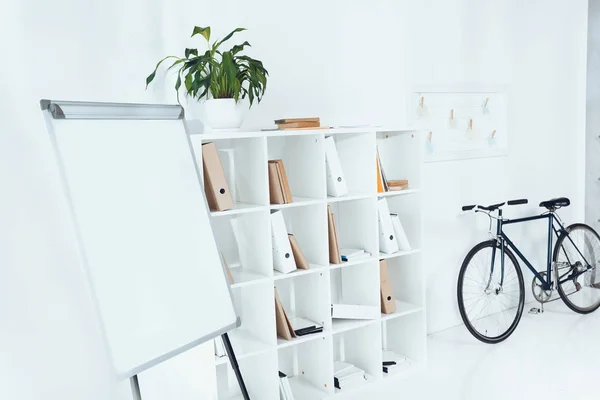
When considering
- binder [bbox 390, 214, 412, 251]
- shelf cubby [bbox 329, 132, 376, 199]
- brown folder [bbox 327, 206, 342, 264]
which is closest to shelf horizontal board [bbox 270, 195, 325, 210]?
brown folder [bbox 327, 206, 342, 264]

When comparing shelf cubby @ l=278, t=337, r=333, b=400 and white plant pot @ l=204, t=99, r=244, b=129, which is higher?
white plant pot @ l=204, t=99, r=244, b=129

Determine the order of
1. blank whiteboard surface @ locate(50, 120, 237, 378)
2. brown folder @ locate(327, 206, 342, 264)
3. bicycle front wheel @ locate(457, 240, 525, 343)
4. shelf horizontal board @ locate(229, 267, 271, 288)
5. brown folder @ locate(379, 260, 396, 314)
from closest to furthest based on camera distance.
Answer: blank whiteboard surface @ locate(50, 120, 237, 378)
shelf horizontal board @ locate(229, 267, 271, 288)
brown folder @ locate(327, 206, 342, 264)
brown folder @ locate(379, 260, 396, 314)
bicycle front wheel @ locate(457, 240, 525, 343)

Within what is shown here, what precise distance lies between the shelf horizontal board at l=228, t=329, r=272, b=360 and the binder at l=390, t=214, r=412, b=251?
1.00 meters

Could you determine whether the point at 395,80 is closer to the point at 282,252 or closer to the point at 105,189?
the point at 282,252

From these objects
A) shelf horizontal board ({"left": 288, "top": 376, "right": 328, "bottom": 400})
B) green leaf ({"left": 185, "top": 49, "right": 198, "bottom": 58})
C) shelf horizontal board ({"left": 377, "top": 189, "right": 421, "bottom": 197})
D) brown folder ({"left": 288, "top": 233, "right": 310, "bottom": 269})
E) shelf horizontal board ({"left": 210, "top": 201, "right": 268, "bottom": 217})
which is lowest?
shelf horizontal board ({"left": 288, "top": 376, "right": 328, "bottom": 400})

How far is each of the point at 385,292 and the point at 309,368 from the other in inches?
23.3

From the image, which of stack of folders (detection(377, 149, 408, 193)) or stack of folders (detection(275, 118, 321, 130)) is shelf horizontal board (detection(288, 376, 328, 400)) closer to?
stack of folders (detection(377, 149, 408, 193))

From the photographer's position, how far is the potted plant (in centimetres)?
283

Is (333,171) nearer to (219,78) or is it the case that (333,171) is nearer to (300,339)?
(219,78)

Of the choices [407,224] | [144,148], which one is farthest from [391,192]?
[144,148]

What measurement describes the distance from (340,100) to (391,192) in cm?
62

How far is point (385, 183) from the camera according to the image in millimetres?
3461

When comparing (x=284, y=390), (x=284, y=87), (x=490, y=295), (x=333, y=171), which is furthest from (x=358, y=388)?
(x=284, y=87)

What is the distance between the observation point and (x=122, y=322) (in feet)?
6.38
